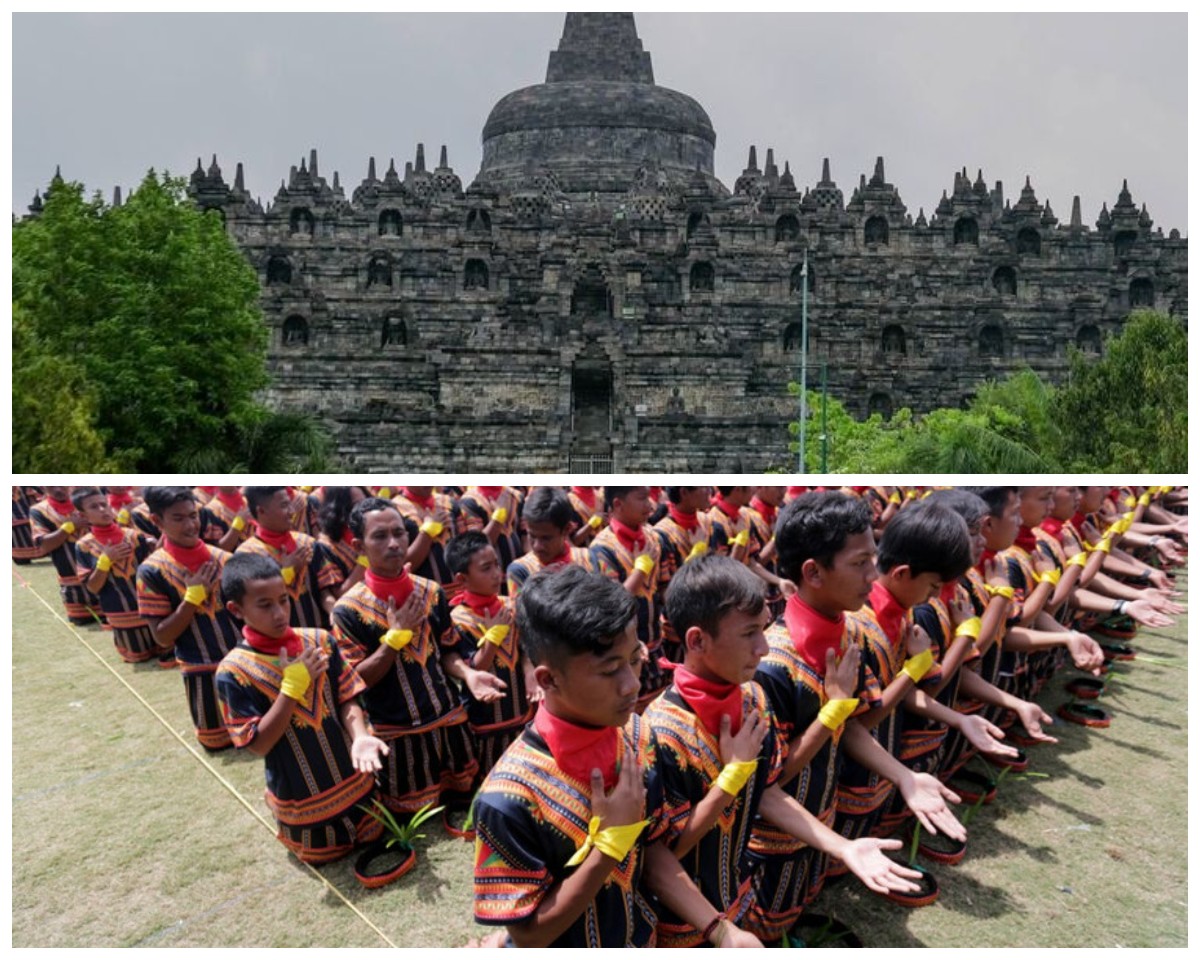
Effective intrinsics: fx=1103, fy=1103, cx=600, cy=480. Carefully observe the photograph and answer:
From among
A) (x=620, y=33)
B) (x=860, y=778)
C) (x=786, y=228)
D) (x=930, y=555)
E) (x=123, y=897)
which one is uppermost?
(x=620, y=33)

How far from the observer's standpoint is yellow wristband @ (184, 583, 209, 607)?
21.3 ft

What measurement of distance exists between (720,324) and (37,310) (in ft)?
63.0

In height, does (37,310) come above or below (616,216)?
below

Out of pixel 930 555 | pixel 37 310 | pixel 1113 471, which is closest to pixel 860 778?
pixel 930 555

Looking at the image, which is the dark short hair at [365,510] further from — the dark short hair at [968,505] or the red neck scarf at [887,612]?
the dark short hair at [968,505]

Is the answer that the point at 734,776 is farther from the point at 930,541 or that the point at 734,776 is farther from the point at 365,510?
the point at 365,510

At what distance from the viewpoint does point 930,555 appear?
176 inches

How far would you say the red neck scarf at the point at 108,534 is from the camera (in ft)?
28.5

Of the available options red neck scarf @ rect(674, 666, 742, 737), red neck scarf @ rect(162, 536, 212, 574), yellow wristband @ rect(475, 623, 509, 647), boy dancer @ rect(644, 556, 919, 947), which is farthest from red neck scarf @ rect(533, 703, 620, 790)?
red neck scarf @ rect(162, 536, 212, 574)

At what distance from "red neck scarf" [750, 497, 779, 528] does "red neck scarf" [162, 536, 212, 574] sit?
13.8 feet

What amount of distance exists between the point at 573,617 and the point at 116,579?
6.57 m

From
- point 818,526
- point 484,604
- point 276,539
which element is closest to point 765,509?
point 484,604

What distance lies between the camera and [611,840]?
10.2ft
